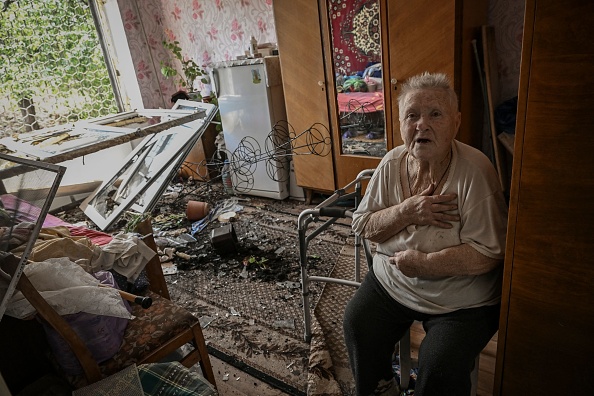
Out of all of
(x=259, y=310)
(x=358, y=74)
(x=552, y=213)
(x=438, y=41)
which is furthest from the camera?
(x=358, y=74)

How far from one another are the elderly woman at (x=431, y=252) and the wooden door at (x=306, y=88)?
176 centimetres

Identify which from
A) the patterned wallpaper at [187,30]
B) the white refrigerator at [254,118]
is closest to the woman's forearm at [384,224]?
the white refrigerator at [254,118]

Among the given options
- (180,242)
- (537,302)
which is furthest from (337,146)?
(537,302)

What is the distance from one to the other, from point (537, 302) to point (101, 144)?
6.73ft

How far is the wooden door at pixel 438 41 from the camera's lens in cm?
226

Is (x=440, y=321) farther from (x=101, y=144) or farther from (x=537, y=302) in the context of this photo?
(x=101, y=144)

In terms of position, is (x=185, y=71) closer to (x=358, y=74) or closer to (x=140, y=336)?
(x=358, y=74)

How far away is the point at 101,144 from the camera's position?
2.03m

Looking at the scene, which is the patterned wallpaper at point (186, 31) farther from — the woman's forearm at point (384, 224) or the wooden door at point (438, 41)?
the woman's forearm at point (384, 224)

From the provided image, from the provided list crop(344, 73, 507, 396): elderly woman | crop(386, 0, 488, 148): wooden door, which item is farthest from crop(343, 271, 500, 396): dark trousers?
crop(386, 0, 488, 148): wooden door

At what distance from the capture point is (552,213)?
872 mm

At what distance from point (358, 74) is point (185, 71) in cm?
232

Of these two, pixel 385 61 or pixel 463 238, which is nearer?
pixel 463 238

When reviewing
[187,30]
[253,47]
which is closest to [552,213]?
[253,47]
